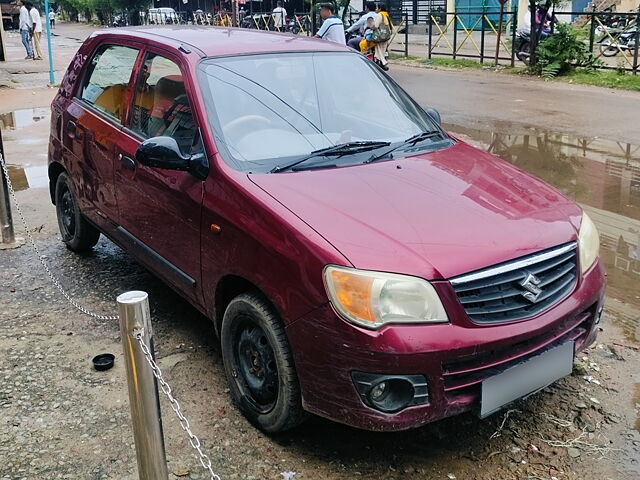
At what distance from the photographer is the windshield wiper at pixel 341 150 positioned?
3609 millimetres

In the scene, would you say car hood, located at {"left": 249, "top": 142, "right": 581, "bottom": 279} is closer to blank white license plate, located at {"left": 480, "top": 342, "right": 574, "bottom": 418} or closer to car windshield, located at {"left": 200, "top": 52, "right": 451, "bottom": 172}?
car windshield, located at {"left": 200, "top": 52, "right": 451, "bottom": 172}

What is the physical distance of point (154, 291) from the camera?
5133 mm

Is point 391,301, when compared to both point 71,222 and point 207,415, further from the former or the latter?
point 71,222

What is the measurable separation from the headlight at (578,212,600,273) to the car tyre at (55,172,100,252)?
3726 millimetres

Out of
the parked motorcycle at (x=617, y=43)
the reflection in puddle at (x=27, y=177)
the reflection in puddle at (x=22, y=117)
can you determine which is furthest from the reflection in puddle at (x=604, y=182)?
the reflection in puddle at (x=22, y=117)

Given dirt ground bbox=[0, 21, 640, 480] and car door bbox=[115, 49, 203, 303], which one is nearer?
dirt ground bbox=[0, 21, 640, 480]

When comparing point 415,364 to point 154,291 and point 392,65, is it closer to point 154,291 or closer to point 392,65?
point 154,291

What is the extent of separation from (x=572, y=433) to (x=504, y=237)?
42.8 inches

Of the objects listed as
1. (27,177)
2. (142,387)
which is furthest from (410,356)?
(27,177)

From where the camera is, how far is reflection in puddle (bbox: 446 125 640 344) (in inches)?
201

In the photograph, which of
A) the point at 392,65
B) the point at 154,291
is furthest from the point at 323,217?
the point at 392,65

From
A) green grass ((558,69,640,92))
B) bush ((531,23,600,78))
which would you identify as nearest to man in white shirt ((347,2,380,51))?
bush ((531,23,600,78))

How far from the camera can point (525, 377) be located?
302cm

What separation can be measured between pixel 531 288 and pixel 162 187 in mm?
2123
